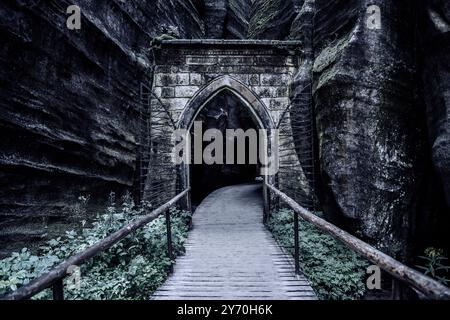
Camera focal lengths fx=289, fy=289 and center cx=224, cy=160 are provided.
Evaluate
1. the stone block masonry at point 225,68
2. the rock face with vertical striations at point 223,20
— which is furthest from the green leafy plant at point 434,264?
the rock face with vertical striations at point 223,20

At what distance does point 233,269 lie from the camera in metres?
3.77

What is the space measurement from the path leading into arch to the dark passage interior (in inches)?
153

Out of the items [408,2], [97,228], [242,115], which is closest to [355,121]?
[408,2]

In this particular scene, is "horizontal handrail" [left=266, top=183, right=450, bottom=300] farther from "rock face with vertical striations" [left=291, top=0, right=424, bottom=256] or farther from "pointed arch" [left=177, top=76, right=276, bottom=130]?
"pointed arch" [left=177, top=76, right=276, bottom=130]

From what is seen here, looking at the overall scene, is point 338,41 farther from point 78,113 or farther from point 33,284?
point 33,284

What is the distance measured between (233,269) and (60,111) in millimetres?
3222

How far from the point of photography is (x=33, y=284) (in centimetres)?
152

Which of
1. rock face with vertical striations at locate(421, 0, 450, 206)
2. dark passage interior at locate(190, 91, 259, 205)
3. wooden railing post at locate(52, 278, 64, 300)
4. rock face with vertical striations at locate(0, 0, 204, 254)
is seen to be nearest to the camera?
wooden railing post at locate(52, 278, 64, 300)

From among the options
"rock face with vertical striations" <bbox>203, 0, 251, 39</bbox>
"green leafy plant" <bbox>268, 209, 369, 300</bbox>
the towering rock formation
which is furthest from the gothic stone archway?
"rock face with vertical striations" <bbox>203, 0, 251, 39</bbox>

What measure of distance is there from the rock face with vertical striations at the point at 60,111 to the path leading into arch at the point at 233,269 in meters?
1.88

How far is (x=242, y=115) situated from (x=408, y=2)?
12.3 m

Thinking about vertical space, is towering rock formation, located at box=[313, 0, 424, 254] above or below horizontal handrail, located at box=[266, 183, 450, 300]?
above

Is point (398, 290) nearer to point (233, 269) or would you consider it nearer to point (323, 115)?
point (233, 269)

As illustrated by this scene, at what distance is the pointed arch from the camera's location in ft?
22.8
